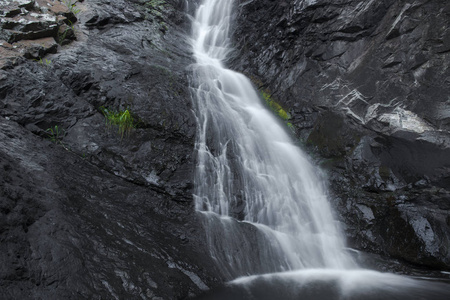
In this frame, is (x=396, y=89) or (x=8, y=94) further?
(x=396, y=89)

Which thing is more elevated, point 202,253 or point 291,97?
point 291,97

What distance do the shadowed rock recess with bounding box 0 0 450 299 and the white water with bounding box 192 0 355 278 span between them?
39cm

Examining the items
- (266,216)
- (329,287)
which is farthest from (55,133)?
(329,287)

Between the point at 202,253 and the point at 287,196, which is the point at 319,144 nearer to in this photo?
the point at 287,196

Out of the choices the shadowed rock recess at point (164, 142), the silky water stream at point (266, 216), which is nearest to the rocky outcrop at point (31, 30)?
the shadowed rock recess at point (164, 142)

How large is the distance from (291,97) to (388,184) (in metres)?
4.29

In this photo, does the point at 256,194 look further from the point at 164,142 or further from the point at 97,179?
the point at 97,179

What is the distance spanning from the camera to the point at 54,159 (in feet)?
16.7

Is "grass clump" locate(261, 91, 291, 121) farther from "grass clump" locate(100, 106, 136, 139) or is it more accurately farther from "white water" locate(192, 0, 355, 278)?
"grass clump" locate(100, 106, 136, 139)

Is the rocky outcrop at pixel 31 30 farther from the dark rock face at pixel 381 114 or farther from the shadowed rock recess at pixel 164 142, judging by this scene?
the dark rock face at pixel 381 114

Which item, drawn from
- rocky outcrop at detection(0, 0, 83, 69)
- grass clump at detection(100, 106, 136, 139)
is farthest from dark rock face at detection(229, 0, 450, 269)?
rocky outcrop at detection(0, 0, 83, 69)

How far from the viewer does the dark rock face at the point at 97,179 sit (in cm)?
337

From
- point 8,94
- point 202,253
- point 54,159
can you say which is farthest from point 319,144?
point 8,94

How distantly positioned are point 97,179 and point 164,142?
1.82 metres
